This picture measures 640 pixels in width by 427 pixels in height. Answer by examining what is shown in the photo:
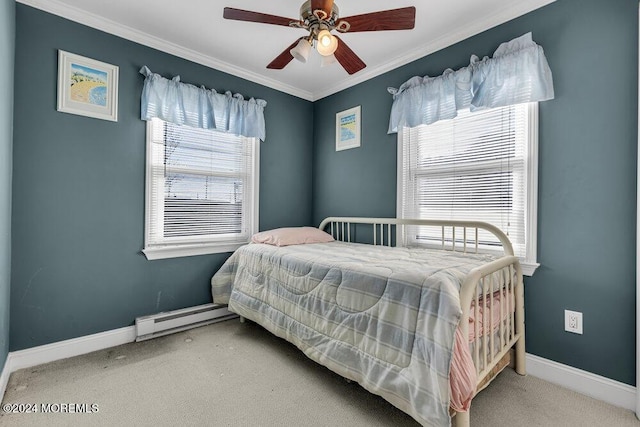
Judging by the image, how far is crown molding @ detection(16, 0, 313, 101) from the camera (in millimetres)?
2008

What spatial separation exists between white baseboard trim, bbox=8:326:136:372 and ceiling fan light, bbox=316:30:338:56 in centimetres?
242

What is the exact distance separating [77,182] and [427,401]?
8.28 feet

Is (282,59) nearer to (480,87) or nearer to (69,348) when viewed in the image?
(480,87)

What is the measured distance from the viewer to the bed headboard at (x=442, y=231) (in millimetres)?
2054

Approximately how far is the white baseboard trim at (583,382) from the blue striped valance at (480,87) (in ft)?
5.30

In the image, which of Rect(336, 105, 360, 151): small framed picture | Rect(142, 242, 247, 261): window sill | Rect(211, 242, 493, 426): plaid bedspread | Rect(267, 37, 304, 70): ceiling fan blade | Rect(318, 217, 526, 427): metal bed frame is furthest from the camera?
Rect(336, 105, 360, 151): small framed picture

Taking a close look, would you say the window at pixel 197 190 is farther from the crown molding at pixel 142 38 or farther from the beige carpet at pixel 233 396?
the beige carpet at pixel 233 396

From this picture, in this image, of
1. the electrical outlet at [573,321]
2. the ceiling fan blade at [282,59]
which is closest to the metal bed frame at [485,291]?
the electrical outlet at [573,321]

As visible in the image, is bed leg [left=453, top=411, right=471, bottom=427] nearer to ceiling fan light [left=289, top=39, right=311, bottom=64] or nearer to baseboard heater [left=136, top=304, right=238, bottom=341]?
ceiling fan light [left=289, top=39, right=311, bottom=64]

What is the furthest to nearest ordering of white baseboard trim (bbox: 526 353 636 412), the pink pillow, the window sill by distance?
the pink pillow < the window sill < white baseboard trim (bbox: 526 353 636 412)

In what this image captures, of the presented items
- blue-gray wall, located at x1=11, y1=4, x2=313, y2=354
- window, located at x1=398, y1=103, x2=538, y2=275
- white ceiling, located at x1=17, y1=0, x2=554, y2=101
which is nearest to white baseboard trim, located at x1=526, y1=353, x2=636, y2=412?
window, located at x1=398, y1=103, x2=538, y2=275

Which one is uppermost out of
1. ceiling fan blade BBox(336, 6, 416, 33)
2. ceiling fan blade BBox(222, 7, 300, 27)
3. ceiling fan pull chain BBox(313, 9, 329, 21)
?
ceiling fan blade BBox(222, 7, 300, 27)

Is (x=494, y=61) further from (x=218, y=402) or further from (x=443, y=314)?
(x=218, y=402)

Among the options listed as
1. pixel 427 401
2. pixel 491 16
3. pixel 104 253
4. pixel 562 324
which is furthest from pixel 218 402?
pixel 491 16
